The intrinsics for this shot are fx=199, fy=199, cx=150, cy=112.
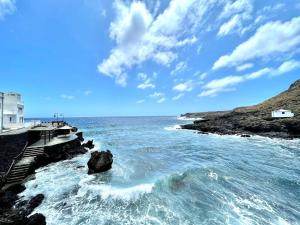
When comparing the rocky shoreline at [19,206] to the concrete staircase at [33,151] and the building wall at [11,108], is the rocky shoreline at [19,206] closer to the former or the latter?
the concrete staircase at [33,151]

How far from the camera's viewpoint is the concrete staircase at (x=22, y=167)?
733 inches

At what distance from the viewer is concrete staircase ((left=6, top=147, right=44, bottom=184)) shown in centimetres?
1861

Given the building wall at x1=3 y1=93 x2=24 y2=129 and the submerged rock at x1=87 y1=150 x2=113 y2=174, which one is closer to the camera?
the submerged rock at x1=87 y1=150 x2=113 y2=174

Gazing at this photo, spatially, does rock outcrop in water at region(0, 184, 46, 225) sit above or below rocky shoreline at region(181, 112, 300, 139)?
below

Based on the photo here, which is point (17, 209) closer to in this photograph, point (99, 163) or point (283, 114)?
point (99, 163)

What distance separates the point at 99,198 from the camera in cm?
1561

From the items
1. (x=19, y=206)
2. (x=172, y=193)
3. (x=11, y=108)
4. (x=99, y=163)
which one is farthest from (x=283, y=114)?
(x=11, y=108)

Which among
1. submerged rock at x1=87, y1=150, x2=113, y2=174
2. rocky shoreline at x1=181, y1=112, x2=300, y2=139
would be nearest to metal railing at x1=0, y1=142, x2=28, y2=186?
submerged rock at x1=87, y1=150, x2=113, y2=174

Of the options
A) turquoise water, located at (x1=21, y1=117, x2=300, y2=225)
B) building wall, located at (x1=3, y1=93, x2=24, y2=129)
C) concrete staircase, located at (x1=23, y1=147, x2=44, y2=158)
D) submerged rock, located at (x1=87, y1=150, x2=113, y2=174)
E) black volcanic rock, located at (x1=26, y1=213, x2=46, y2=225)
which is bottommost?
turquoise water, located at (x1=21, y1=117, x2=300, y2=225)

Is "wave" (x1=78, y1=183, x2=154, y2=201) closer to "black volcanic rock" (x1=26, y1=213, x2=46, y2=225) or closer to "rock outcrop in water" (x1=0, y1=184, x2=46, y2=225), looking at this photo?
"rock outcrop in water" (x1=0, y1=184, x2=46, y2=225)

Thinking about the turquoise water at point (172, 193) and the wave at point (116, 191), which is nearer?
the turquoise water at point (172, 193)

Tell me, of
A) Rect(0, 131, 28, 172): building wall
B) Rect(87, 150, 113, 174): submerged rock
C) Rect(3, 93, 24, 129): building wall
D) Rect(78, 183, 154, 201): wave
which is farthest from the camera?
Rect(3, 93, 24, 129): building wall

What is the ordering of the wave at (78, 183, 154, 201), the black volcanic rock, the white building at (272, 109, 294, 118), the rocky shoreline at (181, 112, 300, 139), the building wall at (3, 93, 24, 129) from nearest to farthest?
the black volcanic rock < the wave at (78, 183, 154, 201) < the building wall at (3, 93, 24, 129) < the rocky shoreline at (181, 112, 300, 139) < the white building at (272, 109, 294, 118)

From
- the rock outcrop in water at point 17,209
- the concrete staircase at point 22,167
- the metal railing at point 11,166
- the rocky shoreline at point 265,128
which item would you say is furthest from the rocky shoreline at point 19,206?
the rocky shoreline at point 265,128
